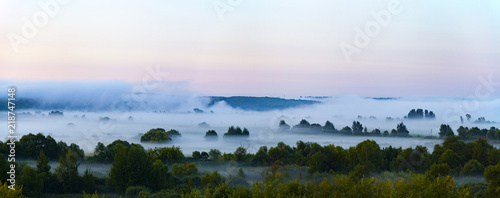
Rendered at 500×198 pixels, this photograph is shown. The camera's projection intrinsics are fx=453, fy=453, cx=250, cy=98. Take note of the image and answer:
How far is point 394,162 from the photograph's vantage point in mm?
26062

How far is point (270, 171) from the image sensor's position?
25.7 meters

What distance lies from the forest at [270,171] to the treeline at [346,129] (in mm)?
6320

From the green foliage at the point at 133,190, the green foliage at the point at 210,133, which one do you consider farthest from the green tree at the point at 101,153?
the green foliage at the point at 210,133

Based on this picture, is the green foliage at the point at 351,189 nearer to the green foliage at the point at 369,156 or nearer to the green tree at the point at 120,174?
the green tree at the point at 120,174

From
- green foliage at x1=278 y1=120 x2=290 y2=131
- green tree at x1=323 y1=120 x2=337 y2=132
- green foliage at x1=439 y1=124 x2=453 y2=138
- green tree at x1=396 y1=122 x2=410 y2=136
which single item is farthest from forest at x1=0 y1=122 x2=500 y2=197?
green foliage at x1=278 y1=120 x2=290 y2=131

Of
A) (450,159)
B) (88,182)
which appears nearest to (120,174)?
(88,182)

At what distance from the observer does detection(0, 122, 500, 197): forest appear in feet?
40.3

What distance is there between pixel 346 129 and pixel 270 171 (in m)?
20.3

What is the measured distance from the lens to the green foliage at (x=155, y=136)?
36031 mm

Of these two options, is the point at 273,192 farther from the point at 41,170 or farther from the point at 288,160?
the point at 288,160

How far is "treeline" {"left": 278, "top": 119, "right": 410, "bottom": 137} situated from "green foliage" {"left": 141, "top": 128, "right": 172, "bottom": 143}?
40.3 feet

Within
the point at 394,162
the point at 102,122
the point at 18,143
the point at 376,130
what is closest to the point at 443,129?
the point at 376,130

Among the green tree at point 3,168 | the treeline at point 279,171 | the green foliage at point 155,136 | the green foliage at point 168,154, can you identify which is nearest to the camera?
A: the treeline at point 279,171

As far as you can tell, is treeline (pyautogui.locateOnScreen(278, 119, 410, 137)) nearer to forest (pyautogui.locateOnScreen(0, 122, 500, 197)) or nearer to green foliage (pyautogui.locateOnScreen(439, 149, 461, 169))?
forest (pyautogui.locateOnScreen(0, 122, 500, 197))
